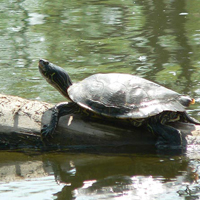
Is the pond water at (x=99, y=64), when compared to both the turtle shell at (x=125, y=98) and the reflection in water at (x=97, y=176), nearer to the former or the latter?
the reflection in water at (x=97, y=176)

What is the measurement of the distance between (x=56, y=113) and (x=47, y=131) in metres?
0.20

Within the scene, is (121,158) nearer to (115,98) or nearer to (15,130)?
(115,98)

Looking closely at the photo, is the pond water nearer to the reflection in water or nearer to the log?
the reflection in water

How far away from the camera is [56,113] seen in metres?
4.72

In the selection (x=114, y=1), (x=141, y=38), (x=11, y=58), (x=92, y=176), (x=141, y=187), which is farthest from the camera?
(x=114, y=1)

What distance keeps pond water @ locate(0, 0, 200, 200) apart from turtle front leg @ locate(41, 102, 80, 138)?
0.25 meters

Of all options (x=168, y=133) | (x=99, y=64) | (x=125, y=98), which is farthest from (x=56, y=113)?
(x=99, y=64)

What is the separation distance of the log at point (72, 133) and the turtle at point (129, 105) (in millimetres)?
90

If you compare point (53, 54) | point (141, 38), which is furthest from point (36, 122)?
point (141, 38)

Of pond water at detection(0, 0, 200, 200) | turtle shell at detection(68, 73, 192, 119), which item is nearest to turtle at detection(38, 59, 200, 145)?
turtle shell at detection(68, 73, 192, 119)

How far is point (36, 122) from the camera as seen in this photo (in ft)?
15.8

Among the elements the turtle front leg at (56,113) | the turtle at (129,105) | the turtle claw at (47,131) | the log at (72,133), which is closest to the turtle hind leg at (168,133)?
the turtle at (129,105)

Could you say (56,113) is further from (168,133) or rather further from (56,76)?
(168,133)

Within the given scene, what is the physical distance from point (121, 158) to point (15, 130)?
3.62 feet
